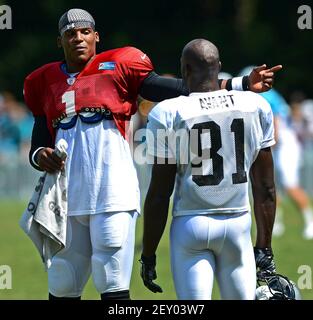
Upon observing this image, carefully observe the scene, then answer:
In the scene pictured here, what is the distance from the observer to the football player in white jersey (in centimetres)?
508

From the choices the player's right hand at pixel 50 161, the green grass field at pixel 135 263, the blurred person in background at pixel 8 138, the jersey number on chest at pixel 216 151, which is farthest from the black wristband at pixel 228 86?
the blurred person in background at pixel 8 138

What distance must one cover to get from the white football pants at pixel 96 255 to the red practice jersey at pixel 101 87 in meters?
0.52

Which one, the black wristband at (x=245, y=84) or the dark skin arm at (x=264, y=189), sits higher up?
the black wristband at (x=245, y=84)

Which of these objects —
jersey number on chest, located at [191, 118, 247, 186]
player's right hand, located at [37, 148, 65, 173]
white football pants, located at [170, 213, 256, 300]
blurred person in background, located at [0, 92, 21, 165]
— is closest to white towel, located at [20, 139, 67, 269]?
player's right hand, located at [37, 148, 65, 173]

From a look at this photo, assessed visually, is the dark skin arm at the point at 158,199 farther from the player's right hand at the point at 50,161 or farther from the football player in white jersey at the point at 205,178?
the player's right hand at the point at 50,161

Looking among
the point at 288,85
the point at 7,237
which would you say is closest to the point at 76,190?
the point at 7,237

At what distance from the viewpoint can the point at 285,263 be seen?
9.52 metres

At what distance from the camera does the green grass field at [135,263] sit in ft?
26.6

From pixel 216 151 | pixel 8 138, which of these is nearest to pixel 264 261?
pixel 216 151

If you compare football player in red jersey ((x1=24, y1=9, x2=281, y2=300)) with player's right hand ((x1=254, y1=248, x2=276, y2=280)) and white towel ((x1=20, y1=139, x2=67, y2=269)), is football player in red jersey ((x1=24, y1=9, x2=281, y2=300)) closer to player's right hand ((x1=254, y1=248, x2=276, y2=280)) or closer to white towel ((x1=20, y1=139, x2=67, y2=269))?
white towel ((x1=20, y1=139, x2=67, y2=269))

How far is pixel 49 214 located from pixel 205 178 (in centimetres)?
100

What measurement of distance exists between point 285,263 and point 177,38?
66.0ft

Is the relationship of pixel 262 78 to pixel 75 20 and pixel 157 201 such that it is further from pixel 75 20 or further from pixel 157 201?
pixel 75 20

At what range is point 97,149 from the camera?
224 inches
